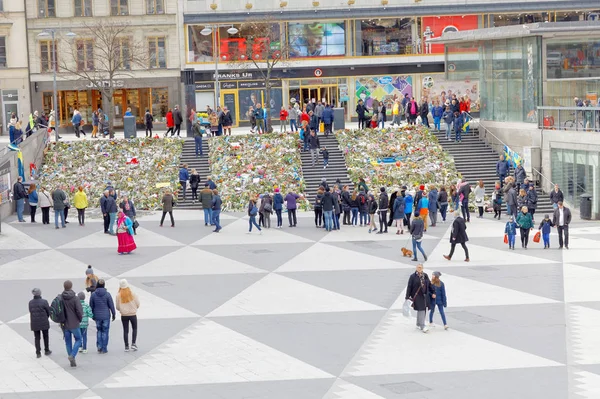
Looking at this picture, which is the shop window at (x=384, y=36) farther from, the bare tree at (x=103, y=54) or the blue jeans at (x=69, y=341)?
the blue jeans at (x=69, y=341)

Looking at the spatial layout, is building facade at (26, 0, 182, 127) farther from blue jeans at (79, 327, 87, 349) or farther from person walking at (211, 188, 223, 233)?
blue jeans at (79, 327, 87, 349)

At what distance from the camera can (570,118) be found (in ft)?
126

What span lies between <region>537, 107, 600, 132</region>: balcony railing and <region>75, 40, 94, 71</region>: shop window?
27.2 meters

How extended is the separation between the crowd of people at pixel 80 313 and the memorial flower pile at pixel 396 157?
72.4 feet

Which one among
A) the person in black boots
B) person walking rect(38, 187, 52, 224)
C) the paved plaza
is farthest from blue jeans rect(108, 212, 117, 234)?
the person in black boots

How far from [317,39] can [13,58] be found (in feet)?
56.6

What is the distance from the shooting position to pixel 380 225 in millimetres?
32344

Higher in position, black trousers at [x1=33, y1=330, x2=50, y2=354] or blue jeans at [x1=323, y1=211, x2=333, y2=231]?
blue jeans at [x1=323, y1=211, x2=333, y2=231]

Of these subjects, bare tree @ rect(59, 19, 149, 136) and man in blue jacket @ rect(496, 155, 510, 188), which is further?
bare tree @ rect(59, 19, 149, 136)

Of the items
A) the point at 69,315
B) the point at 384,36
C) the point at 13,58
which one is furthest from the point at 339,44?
the point at 69,315

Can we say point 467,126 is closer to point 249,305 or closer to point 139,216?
point 139,216

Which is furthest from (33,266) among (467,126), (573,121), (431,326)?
(467,126)

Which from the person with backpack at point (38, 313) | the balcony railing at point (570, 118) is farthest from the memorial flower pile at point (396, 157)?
the person with backpack at point (38, 313)

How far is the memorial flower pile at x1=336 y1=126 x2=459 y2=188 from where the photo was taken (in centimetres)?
4012
